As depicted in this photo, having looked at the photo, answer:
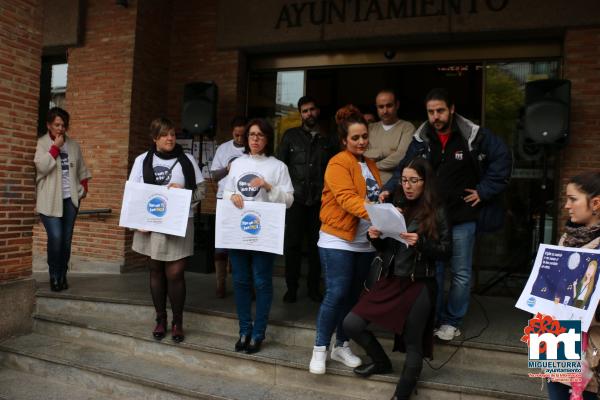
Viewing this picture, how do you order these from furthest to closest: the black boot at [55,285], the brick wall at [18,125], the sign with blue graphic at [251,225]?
the black boot at [55,285]
the brick wall at [18,125]
the sign with blue graphic at [251,225]

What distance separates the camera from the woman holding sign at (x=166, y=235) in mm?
4121

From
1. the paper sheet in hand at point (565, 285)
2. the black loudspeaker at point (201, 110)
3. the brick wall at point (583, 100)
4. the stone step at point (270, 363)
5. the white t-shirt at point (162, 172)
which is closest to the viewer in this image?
the paper sheet in hand at point (565, 285)

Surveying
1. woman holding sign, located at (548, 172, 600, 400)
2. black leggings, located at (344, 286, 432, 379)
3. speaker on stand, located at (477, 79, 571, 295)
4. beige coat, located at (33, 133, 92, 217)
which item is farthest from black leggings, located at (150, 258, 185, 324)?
speaker on stand, located at (477, 79, 571, 295)

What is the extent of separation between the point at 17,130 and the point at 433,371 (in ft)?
14.4

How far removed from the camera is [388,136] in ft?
15.3

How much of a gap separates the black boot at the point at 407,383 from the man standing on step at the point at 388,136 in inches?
77.5

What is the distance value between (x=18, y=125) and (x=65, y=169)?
0.66 m

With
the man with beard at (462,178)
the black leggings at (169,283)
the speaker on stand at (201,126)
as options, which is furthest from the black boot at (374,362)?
the speaker on stand at (201,126)

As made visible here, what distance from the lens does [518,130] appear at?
243 inches

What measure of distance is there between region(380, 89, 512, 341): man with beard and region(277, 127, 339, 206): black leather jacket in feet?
4.06

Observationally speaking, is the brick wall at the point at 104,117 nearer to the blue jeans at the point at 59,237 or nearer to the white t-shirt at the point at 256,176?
the blue jeans at the point at 59,237

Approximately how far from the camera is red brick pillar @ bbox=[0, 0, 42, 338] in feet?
15.6

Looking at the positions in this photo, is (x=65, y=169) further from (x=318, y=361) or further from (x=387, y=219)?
(x=387, y=219)

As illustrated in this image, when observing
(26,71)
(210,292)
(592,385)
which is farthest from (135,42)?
(592,385)
